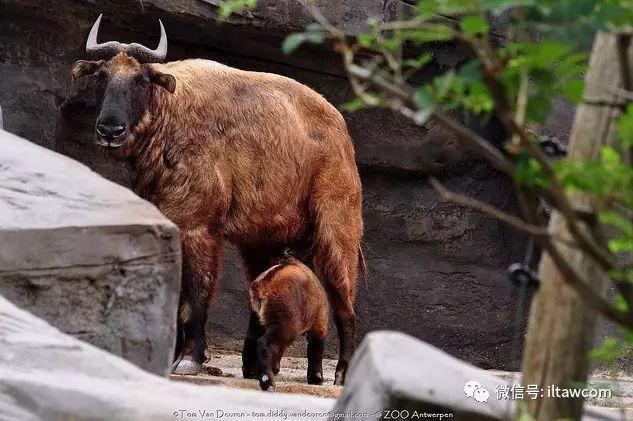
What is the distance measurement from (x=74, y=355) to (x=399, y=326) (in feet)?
25.5

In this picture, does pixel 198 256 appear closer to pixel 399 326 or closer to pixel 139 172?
pixel 139 172

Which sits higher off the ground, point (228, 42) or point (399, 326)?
point (228, 42)

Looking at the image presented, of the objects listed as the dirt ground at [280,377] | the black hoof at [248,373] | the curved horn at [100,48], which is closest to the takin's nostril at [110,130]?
the curved horn at [100,48]

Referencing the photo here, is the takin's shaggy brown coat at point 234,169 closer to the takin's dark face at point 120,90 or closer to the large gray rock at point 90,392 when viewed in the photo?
the takin's dark face at point 120,90

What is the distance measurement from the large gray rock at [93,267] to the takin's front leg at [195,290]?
7.89 feet

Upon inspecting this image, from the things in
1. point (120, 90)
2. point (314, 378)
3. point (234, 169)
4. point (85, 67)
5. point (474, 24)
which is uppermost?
point (474, 24)

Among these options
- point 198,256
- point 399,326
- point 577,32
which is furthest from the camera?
point 399,326

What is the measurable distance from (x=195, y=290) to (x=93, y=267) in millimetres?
2707

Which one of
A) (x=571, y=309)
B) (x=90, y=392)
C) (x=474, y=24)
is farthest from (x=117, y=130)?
(x=474, y=24)

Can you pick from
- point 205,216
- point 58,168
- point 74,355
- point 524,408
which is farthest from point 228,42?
point 524,408

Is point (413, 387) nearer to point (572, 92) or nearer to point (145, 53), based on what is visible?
point (572, 92)

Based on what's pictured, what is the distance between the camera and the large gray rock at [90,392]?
3.69 meters

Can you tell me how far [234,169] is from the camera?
331 inches

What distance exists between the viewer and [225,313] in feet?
37.0
